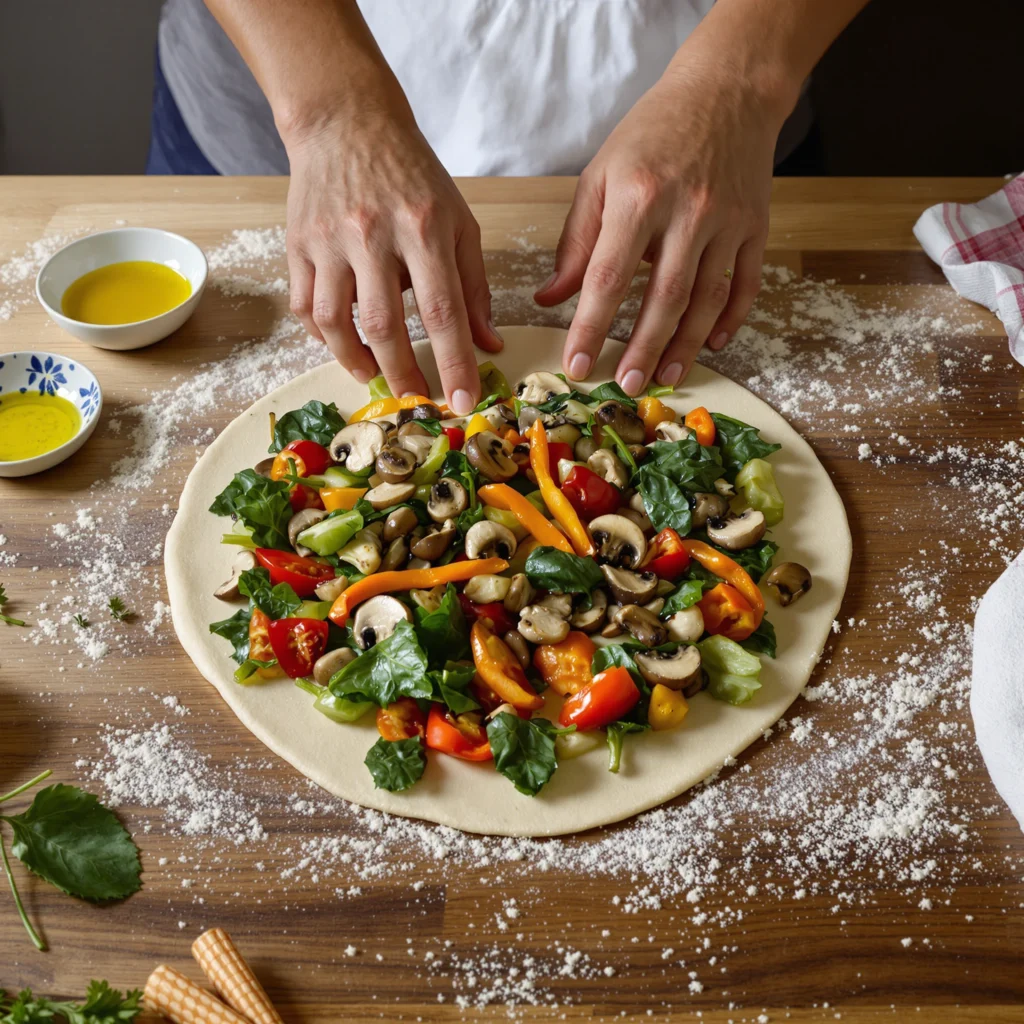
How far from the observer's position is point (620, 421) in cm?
265

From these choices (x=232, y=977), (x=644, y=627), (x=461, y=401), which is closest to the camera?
(x=232, y=977)

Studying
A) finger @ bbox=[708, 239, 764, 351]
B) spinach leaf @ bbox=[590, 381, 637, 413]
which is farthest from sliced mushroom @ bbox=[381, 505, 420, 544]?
finger @ bbox=[708, 239, 764, 351]

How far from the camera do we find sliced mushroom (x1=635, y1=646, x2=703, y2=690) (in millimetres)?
2215

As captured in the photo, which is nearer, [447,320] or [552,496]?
[552,496]

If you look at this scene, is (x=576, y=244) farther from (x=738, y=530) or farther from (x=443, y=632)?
(x=443, y=632)

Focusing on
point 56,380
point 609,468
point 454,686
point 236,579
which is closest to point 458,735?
point 454,686

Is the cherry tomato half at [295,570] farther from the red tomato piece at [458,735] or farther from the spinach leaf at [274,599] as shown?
the red tomato piece at [458,735]

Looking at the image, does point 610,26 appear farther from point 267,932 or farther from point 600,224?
point 267,932

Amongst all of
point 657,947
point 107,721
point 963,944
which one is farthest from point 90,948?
point 963,944

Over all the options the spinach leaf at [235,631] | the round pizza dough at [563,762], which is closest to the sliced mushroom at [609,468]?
the round pizza dough at [563,762]

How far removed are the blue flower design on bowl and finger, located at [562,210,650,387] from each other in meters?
1.51

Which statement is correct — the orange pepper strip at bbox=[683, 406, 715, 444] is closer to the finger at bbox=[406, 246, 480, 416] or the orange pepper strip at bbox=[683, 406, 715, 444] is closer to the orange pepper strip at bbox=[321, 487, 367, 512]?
the finger at bbox=[406, 246, 480, 416]

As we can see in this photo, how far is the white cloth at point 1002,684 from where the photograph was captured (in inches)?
82.8

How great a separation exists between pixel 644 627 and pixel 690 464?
0.49 metres
